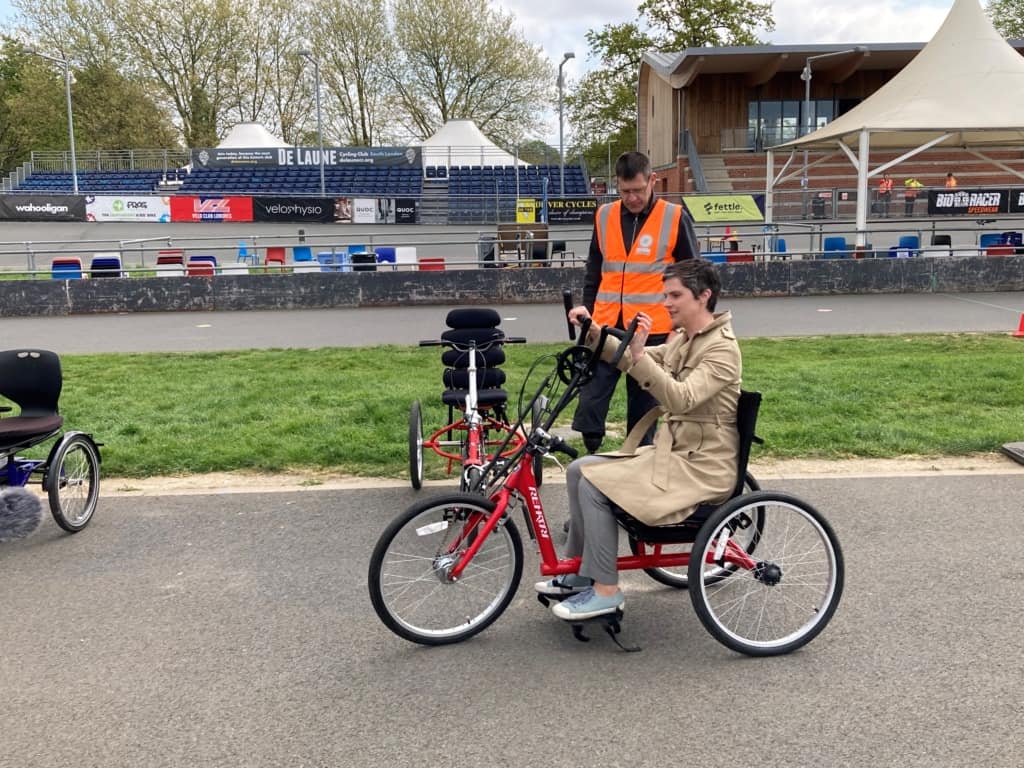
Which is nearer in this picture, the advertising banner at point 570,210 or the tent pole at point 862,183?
the tent pole at point 862,183

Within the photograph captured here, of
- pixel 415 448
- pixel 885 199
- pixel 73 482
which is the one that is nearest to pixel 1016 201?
pixel 885 199

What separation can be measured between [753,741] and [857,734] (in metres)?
0.36

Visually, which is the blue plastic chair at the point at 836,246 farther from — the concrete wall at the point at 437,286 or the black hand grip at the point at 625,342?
the black hand grip at the point at 625,342

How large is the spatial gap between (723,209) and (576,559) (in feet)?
→ 61.1

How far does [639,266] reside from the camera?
16.6 feet

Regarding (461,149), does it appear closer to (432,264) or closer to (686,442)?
(432,264)

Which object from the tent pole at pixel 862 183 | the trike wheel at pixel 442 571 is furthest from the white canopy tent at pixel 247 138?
the trike wheel at pixel 442 571

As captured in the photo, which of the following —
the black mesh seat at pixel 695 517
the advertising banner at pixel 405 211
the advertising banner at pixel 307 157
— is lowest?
the black mesh seat at pixel 695 517

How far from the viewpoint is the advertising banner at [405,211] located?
40.8 m

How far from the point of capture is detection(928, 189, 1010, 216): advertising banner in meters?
22.6

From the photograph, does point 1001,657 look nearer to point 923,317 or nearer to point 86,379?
point 86,379

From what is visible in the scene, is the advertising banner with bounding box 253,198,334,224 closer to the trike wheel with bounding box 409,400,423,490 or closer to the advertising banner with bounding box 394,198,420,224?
the advertising banner with bounding box 394,198,420,224

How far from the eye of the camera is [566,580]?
154 inches

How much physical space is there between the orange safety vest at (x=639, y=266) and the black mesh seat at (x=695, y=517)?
4.05 ft
